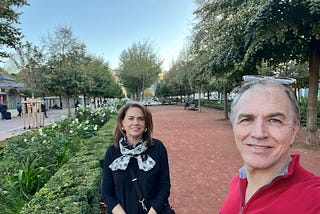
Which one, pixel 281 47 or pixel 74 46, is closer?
pixel 281 47

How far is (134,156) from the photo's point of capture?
233 cm

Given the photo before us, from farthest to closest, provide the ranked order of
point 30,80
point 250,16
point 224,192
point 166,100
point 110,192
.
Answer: point 166,100 < point 30,80 < point 250,16 < point 224,192 < point 110,192

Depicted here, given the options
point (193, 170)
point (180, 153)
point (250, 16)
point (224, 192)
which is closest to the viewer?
point (224, 192)

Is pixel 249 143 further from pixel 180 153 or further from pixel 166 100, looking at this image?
pixel 166 100

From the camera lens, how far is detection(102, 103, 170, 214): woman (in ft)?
7.41

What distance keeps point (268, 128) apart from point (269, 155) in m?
0.12

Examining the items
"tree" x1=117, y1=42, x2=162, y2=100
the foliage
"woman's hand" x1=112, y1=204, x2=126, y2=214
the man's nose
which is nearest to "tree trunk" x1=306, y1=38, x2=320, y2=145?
the foliage

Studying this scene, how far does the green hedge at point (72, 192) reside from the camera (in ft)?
7.89

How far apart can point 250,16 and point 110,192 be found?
21.0ft

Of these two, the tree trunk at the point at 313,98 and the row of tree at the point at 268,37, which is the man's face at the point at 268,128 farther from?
the tree trunk at the point at 313,98

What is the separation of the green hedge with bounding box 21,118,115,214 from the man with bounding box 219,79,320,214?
1679 mm

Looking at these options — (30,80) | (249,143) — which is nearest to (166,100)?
(30,80)

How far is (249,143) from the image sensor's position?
48.4 inches

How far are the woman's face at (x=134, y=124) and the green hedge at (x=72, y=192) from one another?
0.80 m
